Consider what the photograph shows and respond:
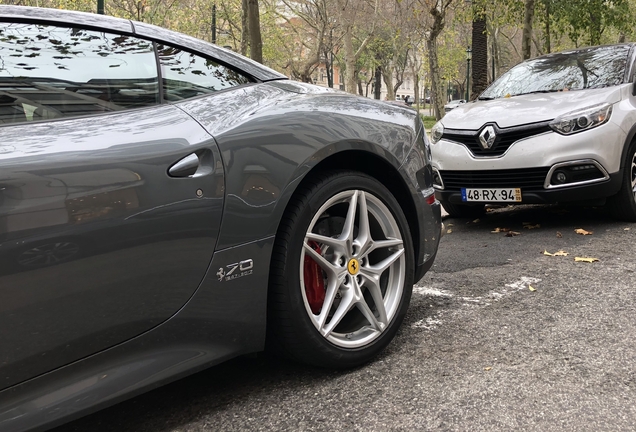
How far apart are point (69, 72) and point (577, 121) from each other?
4402mm

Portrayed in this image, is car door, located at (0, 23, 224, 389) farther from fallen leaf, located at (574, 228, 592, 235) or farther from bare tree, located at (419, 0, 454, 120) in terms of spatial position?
bare tree, located at (419, 0, 454, 120)

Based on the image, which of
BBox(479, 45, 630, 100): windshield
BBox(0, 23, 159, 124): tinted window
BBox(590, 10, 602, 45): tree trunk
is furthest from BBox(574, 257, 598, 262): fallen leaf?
BBox(590, 10, 602, 45): tree trunk

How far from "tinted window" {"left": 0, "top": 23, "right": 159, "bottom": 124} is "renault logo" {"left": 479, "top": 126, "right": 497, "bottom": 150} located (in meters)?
3.82

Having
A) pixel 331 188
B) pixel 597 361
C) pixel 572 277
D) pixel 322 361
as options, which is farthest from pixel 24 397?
pixel 572 277

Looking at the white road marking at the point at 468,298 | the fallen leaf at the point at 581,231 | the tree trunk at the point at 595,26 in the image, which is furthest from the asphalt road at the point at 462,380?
the tree trunk at the point at 595,26

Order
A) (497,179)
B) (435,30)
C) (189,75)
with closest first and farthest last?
(189,75) → (497,179) → (435,30)

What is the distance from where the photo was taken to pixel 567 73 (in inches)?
248

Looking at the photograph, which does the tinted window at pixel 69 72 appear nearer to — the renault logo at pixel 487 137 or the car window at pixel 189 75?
the car window at pixel 189 75

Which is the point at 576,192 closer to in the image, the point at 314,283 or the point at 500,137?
the point at 500,137

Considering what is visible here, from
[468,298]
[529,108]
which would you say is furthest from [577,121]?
[468,298]

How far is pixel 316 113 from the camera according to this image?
252cm

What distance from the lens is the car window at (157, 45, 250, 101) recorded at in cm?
225

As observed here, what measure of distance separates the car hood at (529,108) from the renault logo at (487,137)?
8cm

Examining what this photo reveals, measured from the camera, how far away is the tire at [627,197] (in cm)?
542
